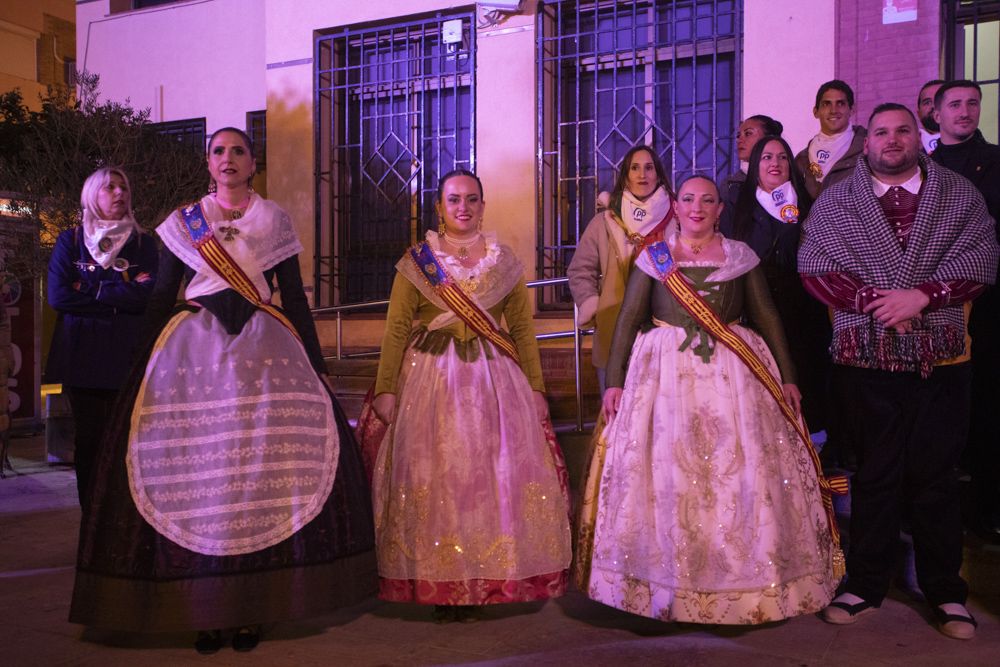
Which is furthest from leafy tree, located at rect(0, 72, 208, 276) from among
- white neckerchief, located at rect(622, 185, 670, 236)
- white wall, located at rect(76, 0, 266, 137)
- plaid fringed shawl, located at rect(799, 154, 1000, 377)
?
plaid fringed shawl, located at rect(799, 154, 1000, 377)

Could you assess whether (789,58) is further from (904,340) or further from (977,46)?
(904,340)

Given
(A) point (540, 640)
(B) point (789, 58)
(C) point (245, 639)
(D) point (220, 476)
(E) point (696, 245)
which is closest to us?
(D) point (220, 476)

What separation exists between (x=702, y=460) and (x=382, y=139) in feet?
25.5

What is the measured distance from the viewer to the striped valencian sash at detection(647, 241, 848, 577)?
355 centimetres

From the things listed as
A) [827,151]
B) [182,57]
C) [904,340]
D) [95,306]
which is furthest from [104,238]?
[182,57]

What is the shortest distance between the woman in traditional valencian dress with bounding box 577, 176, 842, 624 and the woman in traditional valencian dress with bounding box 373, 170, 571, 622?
0.24m

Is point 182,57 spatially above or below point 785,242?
above

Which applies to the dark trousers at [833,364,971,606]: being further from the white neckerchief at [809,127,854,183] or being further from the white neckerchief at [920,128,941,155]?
the white neckerchief at [920,128,941,155]

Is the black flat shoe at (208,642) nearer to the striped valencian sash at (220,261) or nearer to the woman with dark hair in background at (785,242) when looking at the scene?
the striped valencian sash at (220,261)

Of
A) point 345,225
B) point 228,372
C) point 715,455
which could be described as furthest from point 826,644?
point 345,225

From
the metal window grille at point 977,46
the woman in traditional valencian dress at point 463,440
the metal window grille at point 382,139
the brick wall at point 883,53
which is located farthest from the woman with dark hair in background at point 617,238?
the metal window grille at point 382,139

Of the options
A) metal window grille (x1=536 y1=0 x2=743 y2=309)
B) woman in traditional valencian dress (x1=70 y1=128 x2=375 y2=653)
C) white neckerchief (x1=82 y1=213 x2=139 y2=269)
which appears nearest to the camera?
woman in traditional valencian dress (x1=70 y1=128 x2=375 y2=653)

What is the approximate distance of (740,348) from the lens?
140 inches

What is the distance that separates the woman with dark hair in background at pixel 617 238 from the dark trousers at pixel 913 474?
4.11 ft
